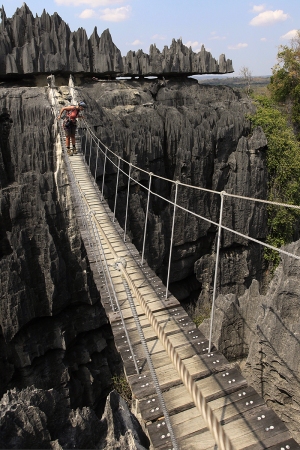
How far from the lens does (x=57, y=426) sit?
11.6 feet

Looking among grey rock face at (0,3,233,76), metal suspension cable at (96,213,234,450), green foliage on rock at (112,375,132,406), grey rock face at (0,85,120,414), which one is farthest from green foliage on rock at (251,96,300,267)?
metal suspension cable at (96,213,234,450)

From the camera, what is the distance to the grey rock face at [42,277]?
8391 mm

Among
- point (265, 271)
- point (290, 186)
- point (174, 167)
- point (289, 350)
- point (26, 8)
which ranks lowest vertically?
point (265, 271)

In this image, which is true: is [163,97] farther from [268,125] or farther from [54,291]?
[54,291]

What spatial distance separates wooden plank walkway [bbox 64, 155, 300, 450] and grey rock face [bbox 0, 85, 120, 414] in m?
5.38

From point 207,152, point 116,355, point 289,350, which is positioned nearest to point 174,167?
point 207,152

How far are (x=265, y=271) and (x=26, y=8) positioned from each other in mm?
13086

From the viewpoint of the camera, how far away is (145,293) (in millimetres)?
3775

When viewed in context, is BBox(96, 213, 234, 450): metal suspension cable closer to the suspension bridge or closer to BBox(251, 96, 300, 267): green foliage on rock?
the suspension bridge

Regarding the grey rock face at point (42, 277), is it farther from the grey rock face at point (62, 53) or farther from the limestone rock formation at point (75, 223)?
the grey rock face at point (62, 53)

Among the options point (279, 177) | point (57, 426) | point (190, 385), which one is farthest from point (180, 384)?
point (279, 177)

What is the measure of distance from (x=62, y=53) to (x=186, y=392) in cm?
1352

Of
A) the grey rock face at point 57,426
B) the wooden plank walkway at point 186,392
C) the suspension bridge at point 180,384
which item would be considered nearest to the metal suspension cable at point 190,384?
the suspension bridge at point 180,384

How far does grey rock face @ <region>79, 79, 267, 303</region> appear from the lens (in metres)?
10.6
